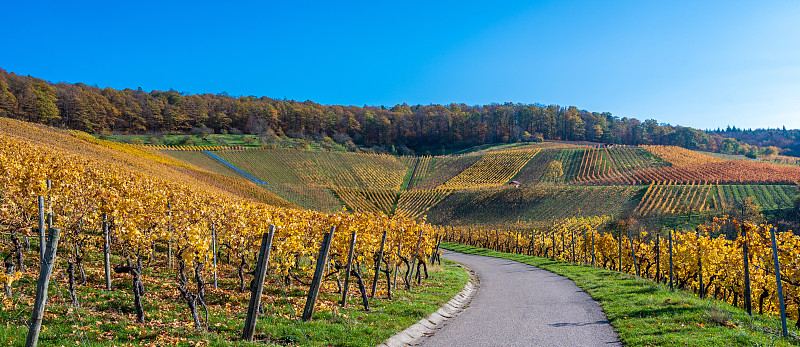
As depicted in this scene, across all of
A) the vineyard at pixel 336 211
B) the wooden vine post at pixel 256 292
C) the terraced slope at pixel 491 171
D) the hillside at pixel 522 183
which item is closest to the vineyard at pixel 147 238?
the vineyard at pixel 336 211

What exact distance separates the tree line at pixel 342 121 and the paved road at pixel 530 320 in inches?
5032

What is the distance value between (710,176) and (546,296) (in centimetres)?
6887

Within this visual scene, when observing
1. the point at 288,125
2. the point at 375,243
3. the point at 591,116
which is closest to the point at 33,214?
the point at 375,243

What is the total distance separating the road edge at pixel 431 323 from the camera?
26.0 ft

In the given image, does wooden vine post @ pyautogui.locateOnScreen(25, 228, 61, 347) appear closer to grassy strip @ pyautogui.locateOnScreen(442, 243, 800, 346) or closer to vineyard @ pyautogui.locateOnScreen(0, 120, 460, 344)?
vineyard @ pyautogui.locateOnScreen(0, 120, 460, 344)

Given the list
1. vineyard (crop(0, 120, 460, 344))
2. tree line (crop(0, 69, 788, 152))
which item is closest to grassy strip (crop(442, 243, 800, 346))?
vineyard (crop(0, 120, 460, 344))

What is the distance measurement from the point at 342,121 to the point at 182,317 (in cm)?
16346

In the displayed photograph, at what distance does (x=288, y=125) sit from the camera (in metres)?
158

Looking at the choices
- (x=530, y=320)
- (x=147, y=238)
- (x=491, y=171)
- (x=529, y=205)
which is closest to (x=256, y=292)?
(x=147, y=238)

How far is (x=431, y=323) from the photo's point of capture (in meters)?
9.56

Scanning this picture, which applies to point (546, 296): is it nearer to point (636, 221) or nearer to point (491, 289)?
point (491, 289)

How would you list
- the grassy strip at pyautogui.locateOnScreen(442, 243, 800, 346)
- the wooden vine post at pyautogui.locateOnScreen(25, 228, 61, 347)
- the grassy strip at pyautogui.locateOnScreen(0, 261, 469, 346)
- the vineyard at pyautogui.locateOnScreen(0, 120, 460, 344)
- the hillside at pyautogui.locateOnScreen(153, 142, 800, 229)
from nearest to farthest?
the wooden vine post at pyautogui.locateOnScreen(25, 228, 61, 347) → the grassy strip at pyautogui.locateOnScreen(0, 261, 469, 346) → the grassy strip at pyautogui.locateOnScreen(442, 243, 800, 346) → the vineyard at pyautogui.locateOnScreen(0, 120, 460, 344) → the hillside at pyautogui.locateOnScreen(153, 142, 800, 229)

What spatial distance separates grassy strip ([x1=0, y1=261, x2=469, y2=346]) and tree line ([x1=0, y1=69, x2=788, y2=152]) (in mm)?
122501

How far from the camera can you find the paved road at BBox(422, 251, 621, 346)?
8047mm
